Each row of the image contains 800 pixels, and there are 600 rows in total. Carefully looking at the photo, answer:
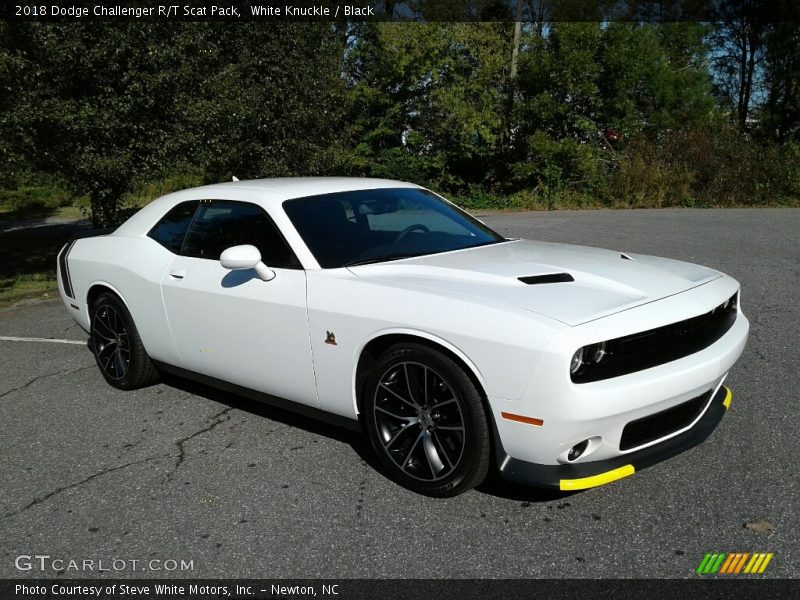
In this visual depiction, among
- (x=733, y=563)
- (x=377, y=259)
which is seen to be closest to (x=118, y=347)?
(x=377, y=259)

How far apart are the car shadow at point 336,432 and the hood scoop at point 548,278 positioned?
94 cm

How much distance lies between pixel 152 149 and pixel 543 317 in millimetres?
8673

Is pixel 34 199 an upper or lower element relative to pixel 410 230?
lower

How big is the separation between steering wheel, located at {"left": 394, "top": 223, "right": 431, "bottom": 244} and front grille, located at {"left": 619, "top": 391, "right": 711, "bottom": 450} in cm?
175

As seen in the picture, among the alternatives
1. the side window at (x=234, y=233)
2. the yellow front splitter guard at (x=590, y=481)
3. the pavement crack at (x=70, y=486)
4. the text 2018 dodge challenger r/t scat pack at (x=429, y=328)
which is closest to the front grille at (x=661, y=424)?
the text 2018 dodge challenger r/t scat pack at (x=429, y=328)

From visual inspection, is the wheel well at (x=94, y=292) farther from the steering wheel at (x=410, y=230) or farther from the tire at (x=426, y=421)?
the tire at (x=426, y=421)

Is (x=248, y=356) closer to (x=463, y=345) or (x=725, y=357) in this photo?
(x=463, y=345)

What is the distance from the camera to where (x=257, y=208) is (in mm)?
4273

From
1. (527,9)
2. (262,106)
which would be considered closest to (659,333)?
(262,106)

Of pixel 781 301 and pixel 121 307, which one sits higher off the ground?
pixel 121 307

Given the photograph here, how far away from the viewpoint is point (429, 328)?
125 inches

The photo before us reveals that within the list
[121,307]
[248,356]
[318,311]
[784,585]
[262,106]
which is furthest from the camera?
[262,106]

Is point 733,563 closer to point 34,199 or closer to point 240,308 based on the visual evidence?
point 240,308

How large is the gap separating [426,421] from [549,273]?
95 centimetres
